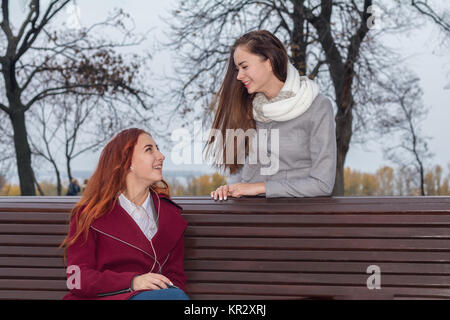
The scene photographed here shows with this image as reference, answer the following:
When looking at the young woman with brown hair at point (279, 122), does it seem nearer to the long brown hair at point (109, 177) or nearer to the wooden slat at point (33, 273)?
the long brown hair at point (109, 177)

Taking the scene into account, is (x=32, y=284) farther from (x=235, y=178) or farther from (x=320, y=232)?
(x=320, y=232)

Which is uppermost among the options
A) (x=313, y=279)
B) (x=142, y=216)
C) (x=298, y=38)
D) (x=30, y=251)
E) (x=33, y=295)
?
(x=298, y=38)

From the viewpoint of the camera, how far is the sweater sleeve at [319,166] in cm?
306

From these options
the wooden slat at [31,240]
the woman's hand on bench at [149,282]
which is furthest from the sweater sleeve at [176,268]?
the wooden slat at [31,240]

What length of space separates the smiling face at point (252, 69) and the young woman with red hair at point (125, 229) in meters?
0.70

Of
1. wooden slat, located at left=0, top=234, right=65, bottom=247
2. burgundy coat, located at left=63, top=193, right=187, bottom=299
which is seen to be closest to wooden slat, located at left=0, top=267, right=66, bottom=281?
wooden slat, located at left=0, top=234, right=65, bottom=247

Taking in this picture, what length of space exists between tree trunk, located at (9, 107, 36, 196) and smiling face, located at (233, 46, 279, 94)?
1168 cm

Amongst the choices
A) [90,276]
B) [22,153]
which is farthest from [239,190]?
[22,153]

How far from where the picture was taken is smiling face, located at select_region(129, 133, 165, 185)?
2844mm

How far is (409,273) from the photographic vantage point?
298 cm

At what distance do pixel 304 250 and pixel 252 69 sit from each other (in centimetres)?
110

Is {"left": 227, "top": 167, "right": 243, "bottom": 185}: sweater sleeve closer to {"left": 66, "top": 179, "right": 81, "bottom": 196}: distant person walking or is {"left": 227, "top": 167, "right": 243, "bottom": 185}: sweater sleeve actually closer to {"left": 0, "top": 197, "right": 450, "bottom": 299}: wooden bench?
{"left": 0, "top": 197, "right": 450, "bottom": 299}: wooden bench

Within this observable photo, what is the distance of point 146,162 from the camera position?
2.84 meters

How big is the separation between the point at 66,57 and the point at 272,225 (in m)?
12.8
